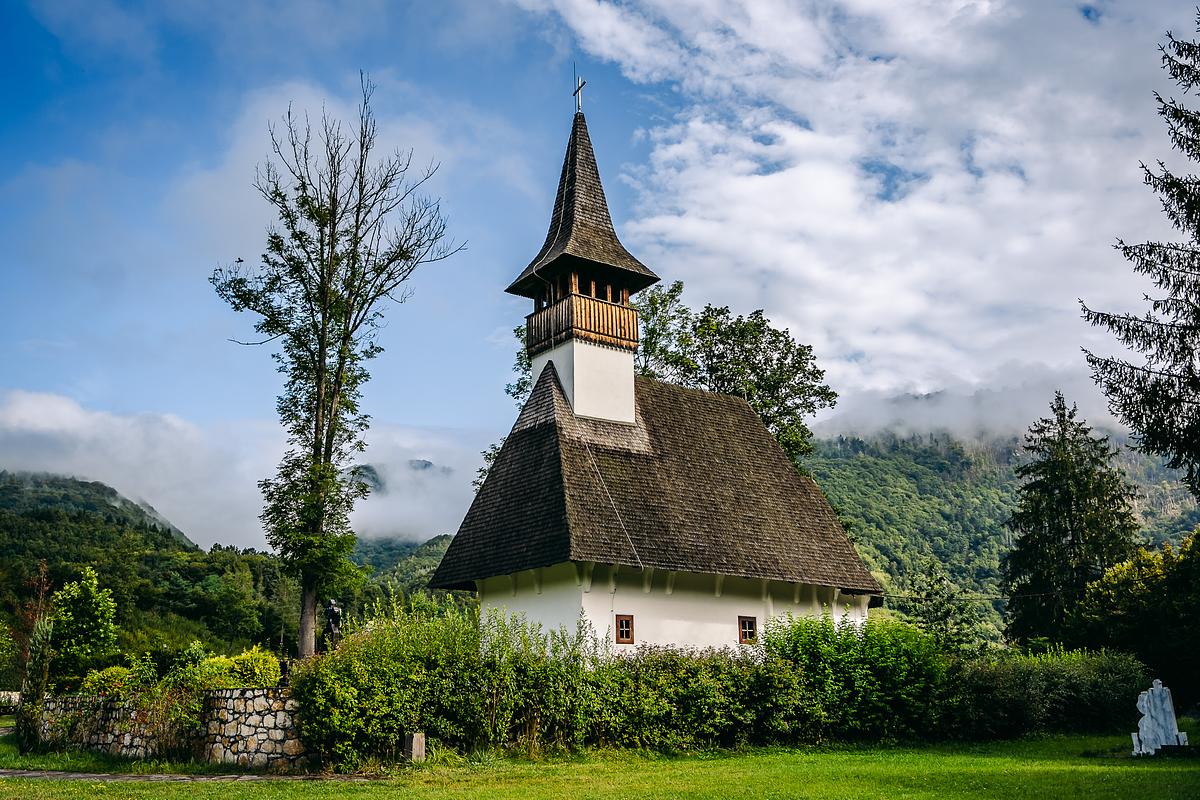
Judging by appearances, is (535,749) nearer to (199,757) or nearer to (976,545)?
(199,757)

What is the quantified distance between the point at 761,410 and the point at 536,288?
35.1 feet

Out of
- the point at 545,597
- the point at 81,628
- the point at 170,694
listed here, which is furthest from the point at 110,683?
the point at 81,628

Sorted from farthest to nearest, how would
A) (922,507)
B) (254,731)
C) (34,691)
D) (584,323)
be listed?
(922,507) < (584,323) < (34,691) < (254,731)

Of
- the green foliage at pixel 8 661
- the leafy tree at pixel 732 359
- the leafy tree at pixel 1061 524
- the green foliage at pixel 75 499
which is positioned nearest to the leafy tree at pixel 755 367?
the leafy tree at pixel 732 359

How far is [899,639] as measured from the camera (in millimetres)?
20891

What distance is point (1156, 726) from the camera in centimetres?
1666

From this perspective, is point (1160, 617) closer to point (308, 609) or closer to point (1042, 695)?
point (1042, 695)

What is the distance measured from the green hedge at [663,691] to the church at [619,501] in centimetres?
174

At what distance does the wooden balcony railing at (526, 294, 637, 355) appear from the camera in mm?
25375

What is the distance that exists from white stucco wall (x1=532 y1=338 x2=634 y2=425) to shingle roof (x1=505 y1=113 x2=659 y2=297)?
2.14 metres

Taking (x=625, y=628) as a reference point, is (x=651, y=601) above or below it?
above

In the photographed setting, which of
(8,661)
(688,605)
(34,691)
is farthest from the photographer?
(8,661)

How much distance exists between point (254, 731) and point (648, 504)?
10.6 metres

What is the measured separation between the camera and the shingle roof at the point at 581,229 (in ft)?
85.0
